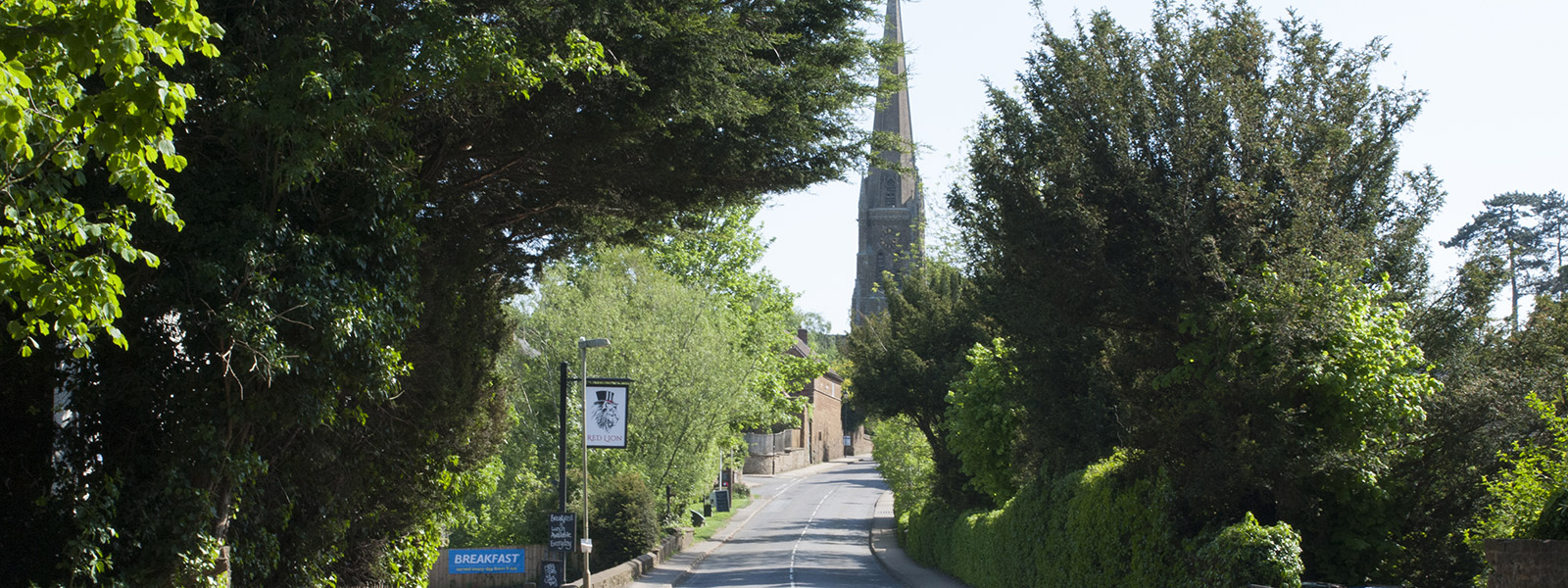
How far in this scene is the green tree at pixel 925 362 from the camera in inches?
1308

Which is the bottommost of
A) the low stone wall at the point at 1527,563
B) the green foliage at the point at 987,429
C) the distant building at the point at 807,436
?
the low stone wall at the point at 1527,563

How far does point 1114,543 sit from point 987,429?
35.0 ft

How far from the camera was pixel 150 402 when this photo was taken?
28.2 feet

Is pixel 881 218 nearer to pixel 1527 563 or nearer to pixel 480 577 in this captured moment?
pixel 480 577

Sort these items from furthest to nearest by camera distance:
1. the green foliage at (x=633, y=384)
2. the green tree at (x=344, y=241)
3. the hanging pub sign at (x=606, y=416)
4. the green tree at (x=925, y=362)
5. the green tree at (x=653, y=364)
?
the green tree at (x=925, y=362) < the green tree at (x=653, y=364) < the green foliage at (x=633, y=384) < the hanging pub sign at (x=606, y=416) < the green tree at (x=344, y=241)

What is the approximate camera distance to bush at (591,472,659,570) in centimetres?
3125

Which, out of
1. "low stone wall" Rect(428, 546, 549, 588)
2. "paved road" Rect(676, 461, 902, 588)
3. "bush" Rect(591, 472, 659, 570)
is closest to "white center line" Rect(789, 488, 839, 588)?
"paved road" Rect(676, 461, 902, 588)

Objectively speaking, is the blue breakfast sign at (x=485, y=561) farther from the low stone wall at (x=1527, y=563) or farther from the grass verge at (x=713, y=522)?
the grass verge at (x=713, y=522)

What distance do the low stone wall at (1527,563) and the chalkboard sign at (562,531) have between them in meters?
17.1

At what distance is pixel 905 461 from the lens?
41.1 m

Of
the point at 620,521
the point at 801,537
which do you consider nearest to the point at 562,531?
the point at 620,521

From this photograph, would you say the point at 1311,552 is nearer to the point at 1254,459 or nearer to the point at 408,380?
the point at 1254,459

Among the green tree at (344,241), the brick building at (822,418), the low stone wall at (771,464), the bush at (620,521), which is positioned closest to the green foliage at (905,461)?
the bush at (620,521)

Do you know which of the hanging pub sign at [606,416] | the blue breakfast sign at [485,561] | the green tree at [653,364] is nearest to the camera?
the blue breakfast sign at [485,561]
